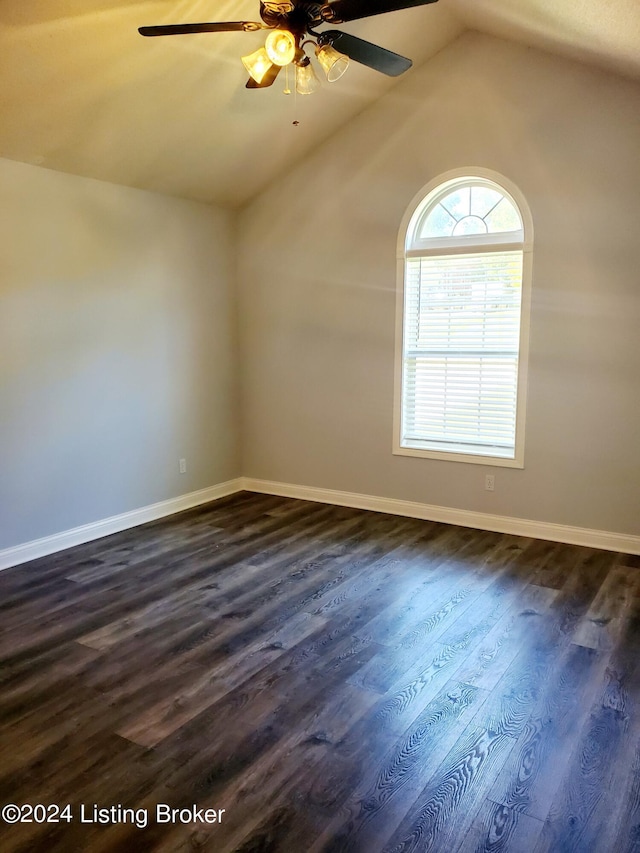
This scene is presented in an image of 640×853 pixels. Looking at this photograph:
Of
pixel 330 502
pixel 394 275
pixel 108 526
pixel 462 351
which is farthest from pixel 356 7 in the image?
pixel 330 502

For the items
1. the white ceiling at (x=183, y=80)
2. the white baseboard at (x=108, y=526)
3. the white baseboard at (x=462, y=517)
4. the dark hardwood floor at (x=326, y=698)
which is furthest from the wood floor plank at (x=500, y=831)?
the white ceiling at (x=183, y=80)

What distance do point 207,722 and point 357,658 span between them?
753 mm

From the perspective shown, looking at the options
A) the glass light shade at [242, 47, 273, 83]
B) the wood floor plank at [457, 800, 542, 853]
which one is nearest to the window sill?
the wood floor plank at [457, 800, 542, 853]

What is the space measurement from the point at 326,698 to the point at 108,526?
257cm

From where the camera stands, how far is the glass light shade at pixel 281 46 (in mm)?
2371

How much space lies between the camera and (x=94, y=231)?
4.14m

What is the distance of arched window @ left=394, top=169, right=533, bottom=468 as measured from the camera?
4.31 metres

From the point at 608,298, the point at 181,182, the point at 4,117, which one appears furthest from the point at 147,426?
the point at 608,298

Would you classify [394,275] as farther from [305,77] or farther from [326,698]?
[326,698]

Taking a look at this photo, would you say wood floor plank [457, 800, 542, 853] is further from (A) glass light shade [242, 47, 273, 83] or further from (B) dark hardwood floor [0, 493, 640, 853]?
(A) glass light shade [242, 47, 273, 83]

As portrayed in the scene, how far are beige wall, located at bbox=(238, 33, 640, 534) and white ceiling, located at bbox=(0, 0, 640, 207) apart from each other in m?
0.28

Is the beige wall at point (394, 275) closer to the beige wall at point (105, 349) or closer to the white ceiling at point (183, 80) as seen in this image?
the white ceiling at point (183, 80)

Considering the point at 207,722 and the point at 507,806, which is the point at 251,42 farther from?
the point at 507,806

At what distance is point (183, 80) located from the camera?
3.56 meters
